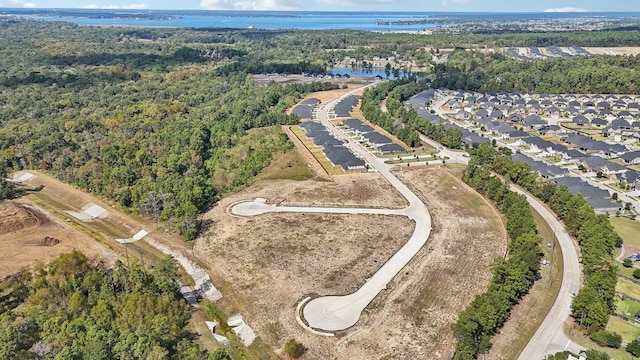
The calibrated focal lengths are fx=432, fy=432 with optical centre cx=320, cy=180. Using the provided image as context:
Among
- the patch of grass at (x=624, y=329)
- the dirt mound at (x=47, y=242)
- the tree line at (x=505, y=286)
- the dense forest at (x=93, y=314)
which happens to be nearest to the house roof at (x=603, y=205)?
the tree line at (x=505, y=286)

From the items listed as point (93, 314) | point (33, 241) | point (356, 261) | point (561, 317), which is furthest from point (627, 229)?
point (33, 241)

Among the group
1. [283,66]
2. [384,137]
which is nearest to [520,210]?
[384,137]

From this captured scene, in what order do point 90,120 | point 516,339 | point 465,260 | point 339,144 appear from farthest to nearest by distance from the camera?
point 90,120 → point 339,144 → point 465,260 → point 516,339

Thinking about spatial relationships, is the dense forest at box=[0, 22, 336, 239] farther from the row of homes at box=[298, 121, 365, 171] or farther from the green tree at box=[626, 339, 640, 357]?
the green tree at box=[626, 339, 640, 357]

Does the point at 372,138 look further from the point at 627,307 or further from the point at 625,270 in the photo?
the point at 627,307

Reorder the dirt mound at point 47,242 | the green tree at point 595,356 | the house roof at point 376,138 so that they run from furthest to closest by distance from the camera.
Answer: the house roof at point 376,138 → the dirt mound at point 47,242 → the green tree at point 595,356

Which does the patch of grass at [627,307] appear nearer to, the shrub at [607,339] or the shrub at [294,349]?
the shrub at [607,339]

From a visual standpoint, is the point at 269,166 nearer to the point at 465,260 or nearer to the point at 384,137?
the point at 384,137
